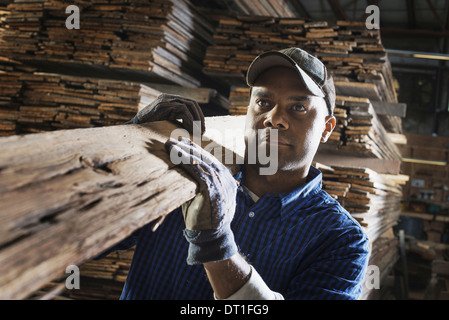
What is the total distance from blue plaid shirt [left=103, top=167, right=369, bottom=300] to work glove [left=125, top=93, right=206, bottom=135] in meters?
0.52

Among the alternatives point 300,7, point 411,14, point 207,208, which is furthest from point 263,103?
point 411,14

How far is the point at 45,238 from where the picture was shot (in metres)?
0.76

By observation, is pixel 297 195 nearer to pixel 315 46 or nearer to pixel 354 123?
pixel 354 123

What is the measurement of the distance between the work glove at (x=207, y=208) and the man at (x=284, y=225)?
370mm

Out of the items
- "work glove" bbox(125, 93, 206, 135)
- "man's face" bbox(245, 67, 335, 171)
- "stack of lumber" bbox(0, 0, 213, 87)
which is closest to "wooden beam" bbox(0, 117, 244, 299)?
"work glove" bbox(125, 93, 206, 135)

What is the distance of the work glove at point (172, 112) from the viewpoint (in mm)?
1671

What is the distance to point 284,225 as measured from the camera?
191 cm

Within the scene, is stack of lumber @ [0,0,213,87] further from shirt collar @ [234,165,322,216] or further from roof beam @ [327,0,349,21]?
roof beam @ [327,0,349,21]

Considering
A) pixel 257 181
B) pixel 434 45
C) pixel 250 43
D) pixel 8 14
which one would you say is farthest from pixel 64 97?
pixel 434 45

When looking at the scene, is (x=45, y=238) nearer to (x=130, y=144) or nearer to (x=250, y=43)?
(x=130, y=144)

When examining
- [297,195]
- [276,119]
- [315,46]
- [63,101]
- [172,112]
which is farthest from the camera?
[315,46]

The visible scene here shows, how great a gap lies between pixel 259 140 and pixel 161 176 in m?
0.84

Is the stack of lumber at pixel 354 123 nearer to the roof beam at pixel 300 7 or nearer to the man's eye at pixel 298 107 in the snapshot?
the man's eye at pixel 298 107

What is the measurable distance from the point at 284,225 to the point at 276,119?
1.77 ft
